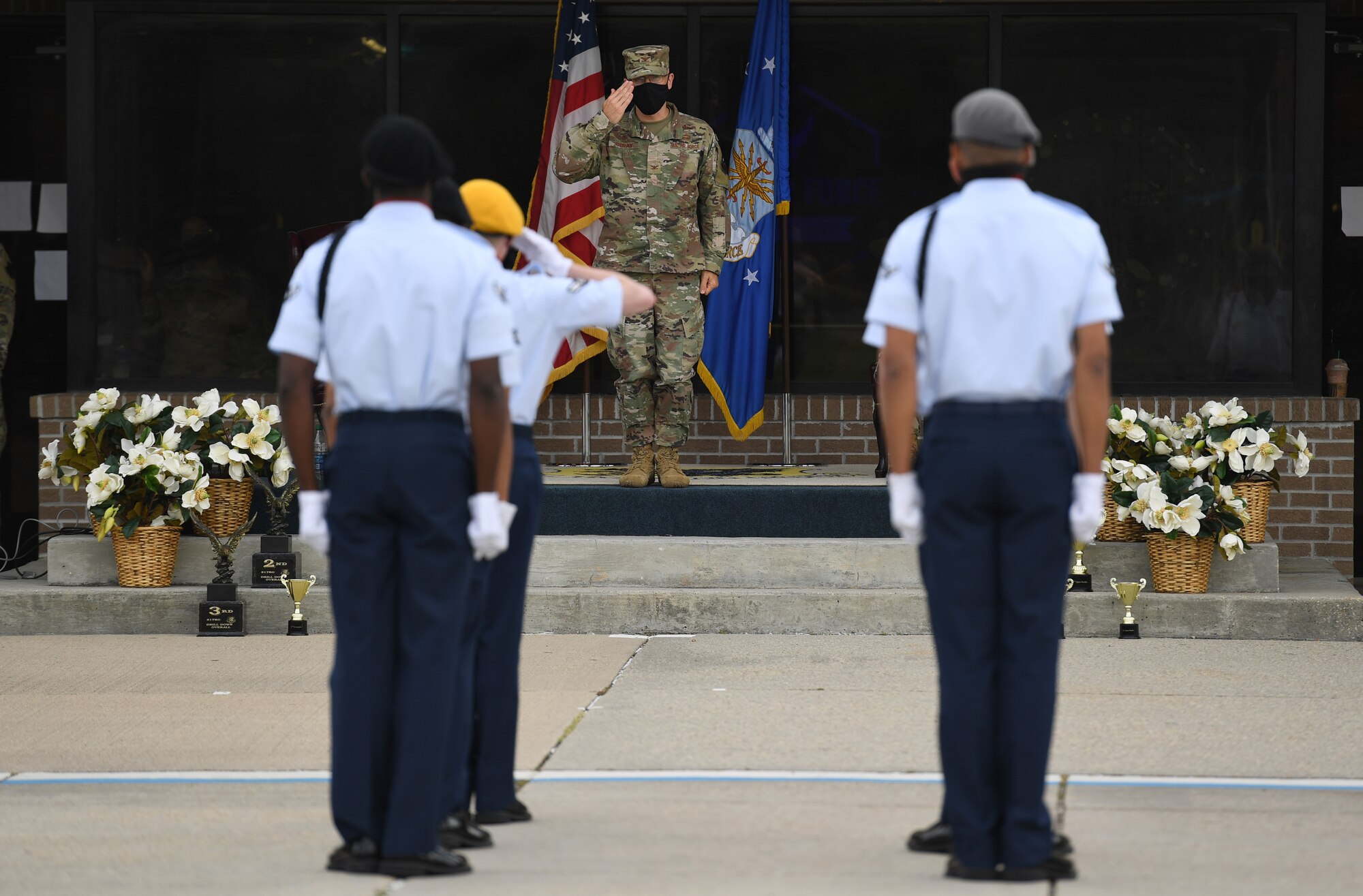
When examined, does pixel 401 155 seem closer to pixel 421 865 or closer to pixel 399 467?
pixel 399 467

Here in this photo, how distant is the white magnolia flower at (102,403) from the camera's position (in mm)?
9125

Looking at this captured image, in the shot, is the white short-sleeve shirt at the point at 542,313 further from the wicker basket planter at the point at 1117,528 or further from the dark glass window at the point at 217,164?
the dark glass window at the point at 217,164

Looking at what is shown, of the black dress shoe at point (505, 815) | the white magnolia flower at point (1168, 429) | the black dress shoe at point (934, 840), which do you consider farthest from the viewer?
the white magnolia flower at point (1168, 429)

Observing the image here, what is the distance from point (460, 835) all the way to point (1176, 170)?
23.8 feet

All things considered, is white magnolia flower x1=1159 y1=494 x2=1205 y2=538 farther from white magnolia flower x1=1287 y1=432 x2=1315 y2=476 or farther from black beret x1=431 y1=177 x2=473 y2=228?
black beret x1=431 y1=177 x2=473 y2=228

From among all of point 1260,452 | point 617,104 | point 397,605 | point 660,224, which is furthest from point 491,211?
point 1260,452

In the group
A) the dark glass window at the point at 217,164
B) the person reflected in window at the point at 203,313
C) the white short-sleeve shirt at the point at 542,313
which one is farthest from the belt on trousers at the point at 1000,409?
the person reflected in window at the point at 203,313

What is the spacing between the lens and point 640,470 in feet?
30.6

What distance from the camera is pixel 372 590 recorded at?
4.33m

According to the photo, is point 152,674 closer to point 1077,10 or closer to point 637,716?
point 637,716

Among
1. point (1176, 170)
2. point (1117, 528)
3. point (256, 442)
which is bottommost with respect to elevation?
point (1117, 528)

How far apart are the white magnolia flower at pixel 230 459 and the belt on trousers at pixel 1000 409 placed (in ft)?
17.5

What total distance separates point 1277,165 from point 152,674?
22.5 ft

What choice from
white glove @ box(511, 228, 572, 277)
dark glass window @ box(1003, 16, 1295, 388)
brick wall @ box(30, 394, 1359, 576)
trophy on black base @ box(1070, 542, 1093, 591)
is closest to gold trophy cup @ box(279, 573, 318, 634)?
brick wall @ box(30, 394, 1359, 576)
